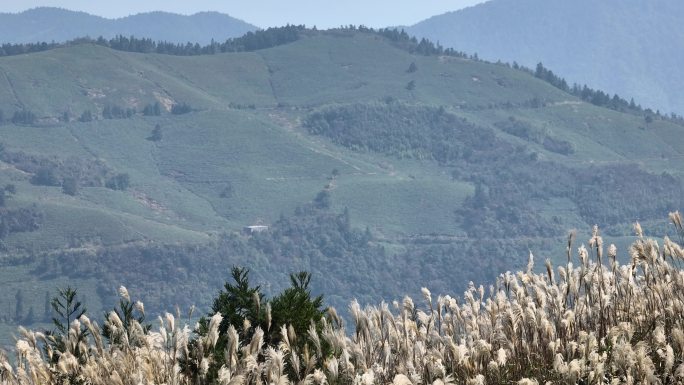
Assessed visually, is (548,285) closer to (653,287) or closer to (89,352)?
(653,287)

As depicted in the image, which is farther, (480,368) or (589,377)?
(480,368)

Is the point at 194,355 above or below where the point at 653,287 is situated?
below

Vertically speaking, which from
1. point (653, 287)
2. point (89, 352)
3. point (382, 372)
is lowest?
point (89, 352)

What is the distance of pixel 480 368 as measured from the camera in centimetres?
738

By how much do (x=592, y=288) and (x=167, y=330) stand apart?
356cm

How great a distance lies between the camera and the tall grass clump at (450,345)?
6605mm

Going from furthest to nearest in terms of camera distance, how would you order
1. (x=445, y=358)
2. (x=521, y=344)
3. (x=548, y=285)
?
(x=548, y=285) → (x=521, y=344) → (x=445, y=358)

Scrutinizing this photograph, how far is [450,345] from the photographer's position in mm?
7359

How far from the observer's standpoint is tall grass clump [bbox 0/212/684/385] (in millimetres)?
6605

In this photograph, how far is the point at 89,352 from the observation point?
8656 mm

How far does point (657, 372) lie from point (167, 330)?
315cm

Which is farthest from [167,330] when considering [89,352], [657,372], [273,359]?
[657,372]

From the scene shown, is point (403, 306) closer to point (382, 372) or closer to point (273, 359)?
point (382, 372)

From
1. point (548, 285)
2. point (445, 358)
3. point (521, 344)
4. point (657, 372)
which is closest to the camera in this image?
point (657, 372)
